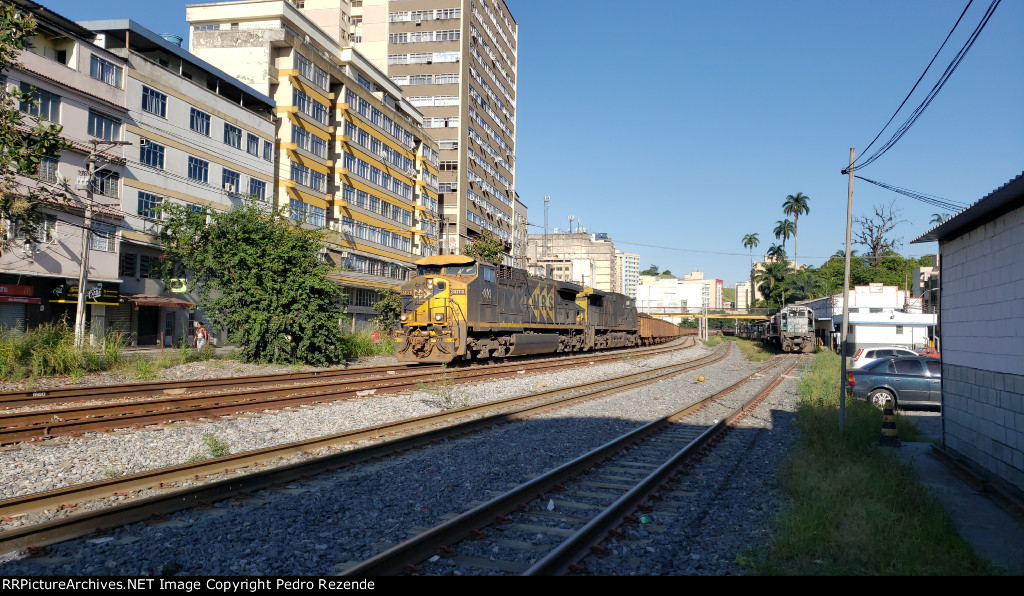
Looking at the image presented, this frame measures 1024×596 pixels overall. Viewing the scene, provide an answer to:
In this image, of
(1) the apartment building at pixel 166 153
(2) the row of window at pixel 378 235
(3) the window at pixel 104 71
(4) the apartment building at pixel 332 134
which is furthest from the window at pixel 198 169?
(2) the row of window at pixel 378 235

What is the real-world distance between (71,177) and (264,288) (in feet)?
43.4

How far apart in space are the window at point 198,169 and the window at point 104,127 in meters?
4.09

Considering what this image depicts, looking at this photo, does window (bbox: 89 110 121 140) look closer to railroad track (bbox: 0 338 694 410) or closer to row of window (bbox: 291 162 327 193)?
row of window (bbox: 291 162 327 193)

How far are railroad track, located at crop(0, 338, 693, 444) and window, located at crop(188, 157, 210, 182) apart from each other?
20460 mm

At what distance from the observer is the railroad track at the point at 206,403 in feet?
31.3

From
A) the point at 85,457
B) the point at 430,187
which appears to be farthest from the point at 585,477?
the point at 430,187

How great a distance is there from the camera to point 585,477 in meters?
7.79

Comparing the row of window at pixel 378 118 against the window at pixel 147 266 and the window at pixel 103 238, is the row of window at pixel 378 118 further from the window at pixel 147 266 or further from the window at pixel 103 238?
the window at pixel 103 238

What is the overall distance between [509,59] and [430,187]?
1296 inches

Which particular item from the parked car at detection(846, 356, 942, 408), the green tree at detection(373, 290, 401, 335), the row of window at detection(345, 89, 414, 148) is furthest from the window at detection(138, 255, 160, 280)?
the parked car at detection(846, 356, 942, 408)

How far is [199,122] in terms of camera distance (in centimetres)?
3384

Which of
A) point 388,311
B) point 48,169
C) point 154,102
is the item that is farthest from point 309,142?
point 48,169

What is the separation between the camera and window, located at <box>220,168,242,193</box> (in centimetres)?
3556

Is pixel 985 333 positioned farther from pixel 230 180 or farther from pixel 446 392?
pixel 230 180
